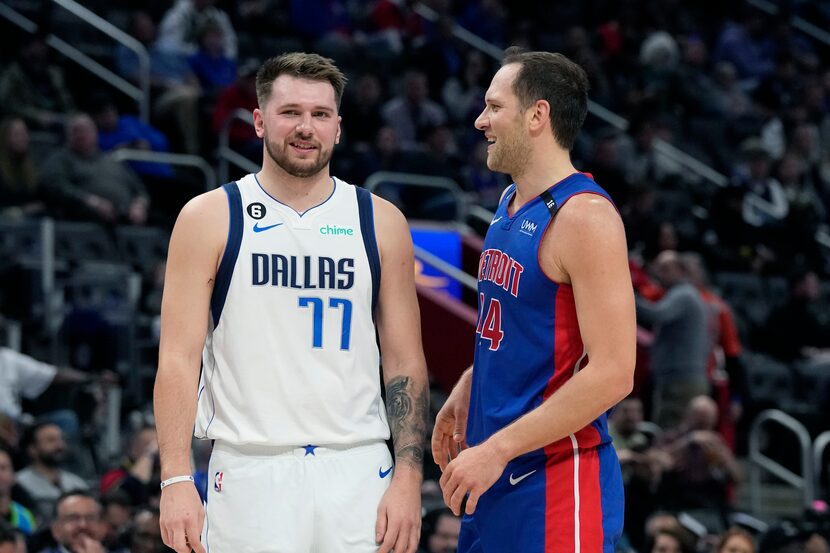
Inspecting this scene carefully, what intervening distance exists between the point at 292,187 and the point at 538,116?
32.3 inches

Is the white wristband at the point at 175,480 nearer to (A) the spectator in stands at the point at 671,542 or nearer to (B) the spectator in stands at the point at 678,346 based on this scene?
(A) the spectator in stands at the point at 671,542

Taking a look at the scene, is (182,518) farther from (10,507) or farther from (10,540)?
(10,507)

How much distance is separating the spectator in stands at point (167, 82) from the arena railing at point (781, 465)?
5966 millimetres

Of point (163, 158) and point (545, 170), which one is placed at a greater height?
point (163, 158)

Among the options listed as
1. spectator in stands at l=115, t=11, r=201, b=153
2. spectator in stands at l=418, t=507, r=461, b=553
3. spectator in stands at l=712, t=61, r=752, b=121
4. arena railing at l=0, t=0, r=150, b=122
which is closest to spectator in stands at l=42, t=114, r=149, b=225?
spectator in stands at l=115, t=11, r=201, b=153

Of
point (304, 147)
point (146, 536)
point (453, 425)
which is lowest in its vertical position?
point (146, 536)

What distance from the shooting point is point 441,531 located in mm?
8891

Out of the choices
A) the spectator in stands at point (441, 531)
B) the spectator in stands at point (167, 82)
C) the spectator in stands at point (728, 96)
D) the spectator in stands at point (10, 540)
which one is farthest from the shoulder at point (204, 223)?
the spectator in stands at point (728, 96)

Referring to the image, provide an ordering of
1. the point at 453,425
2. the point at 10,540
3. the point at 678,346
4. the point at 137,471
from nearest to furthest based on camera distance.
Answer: the point at 453,425, the point at 10,540, the point at 137,471, the point at 678,346

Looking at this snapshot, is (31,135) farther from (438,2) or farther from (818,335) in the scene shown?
(818,335)

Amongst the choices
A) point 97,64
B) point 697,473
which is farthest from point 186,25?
point 697,473

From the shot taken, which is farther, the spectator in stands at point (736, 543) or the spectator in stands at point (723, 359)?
the spectator in stands at point (723, 359)

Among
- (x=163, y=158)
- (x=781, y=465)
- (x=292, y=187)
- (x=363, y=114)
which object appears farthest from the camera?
(x=363, y=114)

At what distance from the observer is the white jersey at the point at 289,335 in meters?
4.49
